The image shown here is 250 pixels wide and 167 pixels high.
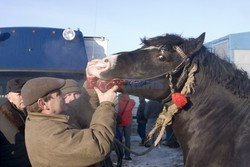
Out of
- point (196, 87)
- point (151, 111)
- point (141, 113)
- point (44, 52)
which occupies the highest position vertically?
point (44, 52)

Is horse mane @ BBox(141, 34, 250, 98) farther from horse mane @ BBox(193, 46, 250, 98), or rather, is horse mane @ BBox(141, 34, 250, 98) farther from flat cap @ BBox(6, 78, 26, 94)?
flat cap @ BBox(6, 78, 26, 94)

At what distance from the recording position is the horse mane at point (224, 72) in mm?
2756

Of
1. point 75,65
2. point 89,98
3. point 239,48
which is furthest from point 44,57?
point 239,48

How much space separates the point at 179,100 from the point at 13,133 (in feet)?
6.08

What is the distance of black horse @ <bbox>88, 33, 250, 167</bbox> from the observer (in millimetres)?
2615

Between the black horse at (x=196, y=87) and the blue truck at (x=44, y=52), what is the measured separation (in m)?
2.77

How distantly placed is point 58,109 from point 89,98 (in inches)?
38.1

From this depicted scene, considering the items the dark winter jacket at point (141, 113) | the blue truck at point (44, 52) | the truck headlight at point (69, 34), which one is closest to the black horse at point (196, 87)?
the blue truck at point (44, 52)

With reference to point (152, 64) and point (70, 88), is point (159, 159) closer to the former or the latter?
point (70, 88)

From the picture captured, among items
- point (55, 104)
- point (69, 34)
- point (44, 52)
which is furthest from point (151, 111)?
point (55, 104)

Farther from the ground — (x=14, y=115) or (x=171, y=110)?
(x=171, y=110)

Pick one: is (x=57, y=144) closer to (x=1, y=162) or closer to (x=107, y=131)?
(x=107, y=131)

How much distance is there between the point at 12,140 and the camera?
137 inches

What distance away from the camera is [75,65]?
585cm
